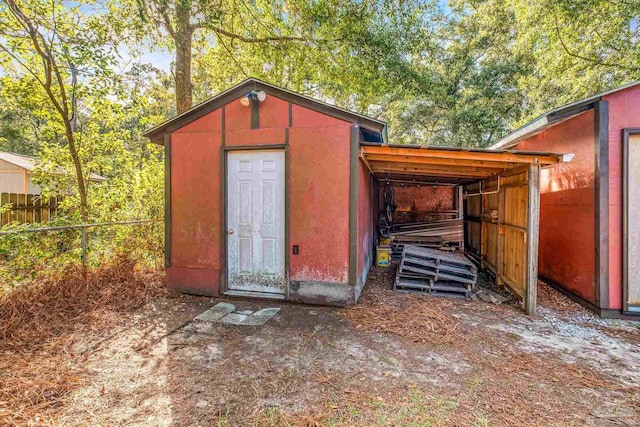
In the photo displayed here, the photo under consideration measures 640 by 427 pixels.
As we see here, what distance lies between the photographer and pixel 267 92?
477 centimetres

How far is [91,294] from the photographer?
14.7 ft

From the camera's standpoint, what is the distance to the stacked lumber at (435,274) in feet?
17.4

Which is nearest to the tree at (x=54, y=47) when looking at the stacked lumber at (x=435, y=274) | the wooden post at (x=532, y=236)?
the stacked lumber at (x=435, y=274)

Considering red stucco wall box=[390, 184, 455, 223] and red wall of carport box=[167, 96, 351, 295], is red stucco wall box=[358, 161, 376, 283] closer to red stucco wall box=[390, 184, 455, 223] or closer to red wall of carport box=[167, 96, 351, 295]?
red wall of carport box=[167, 96, 351, 295]

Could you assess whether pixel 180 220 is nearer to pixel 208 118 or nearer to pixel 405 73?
pixel 208 118

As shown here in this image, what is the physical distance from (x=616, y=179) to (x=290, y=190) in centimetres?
461

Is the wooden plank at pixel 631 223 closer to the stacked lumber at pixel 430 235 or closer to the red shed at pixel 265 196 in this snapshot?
the red shed at pixel 265 196

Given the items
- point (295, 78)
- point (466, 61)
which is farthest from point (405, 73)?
point (466, 61)

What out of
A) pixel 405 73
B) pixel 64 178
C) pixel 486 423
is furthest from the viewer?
pixel 405 73

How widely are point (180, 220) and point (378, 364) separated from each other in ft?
12.9

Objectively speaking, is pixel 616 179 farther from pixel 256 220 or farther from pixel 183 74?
pixel 183 74

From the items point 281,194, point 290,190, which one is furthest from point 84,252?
point 290,190

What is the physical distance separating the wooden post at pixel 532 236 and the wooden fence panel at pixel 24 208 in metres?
10.0

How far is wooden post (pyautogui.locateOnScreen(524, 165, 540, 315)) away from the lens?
421cm
